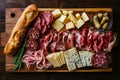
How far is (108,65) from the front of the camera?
1.92 meters

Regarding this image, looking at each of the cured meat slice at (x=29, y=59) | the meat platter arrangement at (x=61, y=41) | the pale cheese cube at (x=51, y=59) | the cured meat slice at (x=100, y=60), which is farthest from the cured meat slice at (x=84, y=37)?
the cured meat slice at (x=29, y=59)

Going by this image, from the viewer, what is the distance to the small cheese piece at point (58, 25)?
193 centimetres

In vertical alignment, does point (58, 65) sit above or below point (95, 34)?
below

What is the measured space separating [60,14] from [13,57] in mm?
402

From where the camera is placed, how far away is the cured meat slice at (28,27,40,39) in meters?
1.89

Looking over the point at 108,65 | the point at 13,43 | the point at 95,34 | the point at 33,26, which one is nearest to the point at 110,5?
the point at 95,34

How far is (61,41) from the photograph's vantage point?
1933 millimetres

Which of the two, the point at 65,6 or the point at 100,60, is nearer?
the point at 100,60

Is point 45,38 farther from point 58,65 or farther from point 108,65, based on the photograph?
point 108,65

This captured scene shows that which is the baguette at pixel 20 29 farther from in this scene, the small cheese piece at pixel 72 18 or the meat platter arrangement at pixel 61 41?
the small cheese piece at pixel 72 18

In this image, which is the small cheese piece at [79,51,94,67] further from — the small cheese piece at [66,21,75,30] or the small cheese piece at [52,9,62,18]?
the small cheese piece at [52,9,62,18]

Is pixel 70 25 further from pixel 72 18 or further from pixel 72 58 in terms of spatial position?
pixel 72 58

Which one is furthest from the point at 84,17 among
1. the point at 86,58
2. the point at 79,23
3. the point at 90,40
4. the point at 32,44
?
the point at 32,44

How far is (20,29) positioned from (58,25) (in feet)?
0.79
